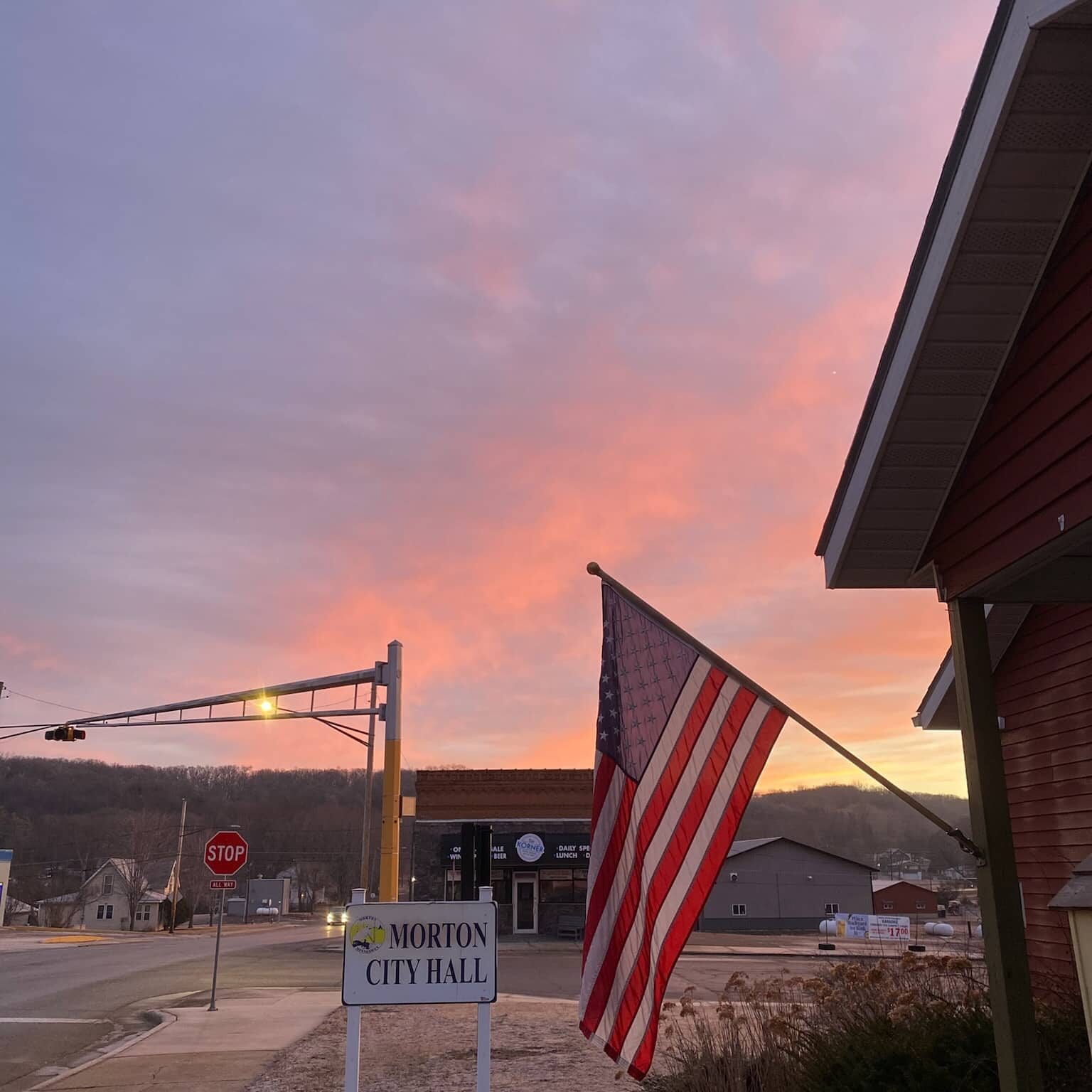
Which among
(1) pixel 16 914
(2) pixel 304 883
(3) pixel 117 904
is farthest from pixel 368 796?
(2) pixel 304 883

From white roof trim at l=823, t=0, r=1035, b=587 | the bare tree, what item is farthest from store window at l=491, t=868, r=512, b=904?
the bare tree

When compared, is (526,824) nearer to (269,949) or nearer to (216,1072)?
(269,949)

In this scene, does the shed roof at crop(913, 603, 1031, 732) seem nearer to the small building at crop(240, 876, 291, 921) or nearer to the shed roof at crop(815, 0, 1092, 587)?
the shed roof at crop(815, 0, 1092, 587)

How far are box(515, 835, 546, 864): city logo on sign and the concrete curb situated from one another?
2221 cm

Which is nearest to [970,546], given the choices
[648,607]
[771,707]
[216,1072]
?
[771,707]

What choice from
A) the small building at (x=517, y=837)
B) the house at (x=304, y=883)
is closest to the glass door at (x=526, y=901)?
the small building at (x=517, y=837)

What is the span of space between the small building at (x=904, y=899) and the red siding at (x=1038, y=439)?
73717 millimetres

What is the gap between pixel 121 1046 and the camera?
12.6m

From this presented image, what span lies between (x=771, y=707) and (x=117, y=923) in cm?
8999

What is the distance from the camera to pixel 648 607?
632 centimetres

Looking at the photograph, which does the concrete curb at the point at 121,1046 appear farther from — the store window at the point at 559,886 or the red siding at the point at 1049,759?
the store window at the point at 559,886

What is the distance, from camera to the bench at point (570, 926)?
3753 centimetres

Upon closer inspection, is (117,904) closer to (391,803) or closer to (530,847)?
(530,847)

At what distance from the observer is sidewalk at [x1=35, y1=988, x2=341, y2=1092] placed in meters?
Result: 10.2
